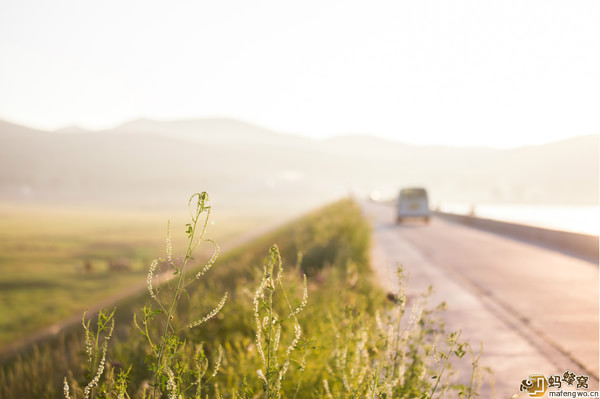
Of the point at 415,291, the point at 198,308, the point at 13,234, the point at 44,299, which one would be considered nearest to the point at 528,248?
the point at 415,291

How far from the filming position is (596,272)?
11844 millimetres

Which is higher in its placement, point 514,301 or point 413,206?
point 413,206

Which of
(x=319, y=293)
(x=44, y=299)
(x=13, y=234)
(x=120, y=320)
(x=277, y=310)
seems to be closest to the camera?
(x=277, y=310)

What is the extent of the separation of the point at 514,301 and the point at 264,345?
18.0 feet

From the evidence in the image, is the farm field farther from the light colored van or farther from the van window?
the van window

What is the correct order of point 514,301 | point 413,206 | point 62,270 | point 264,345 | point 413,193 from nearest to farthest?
1. point 264,345
2. point 514,301
3. point 413,206
4. point 413,193
5. point 62,270

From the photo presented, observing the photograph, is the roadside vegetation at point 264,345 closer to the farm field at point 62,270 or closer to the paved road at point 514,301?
the paved road at point 514,301

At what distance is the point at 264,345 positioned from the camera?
4754mm

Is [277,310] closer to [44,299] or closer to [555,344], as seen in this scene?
[555,344]

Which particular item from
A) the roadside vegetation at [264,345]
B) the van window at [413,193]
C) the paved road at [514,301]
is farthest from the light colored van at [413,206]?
the roadside vegetation at [264,345]

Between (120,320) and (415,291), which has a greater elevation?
(415,291)

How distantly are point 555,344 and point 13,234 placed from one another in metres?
91.1

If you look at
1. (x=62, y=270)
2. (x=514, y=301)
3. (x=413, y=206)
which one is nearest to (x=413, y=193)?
(x=413, y=206)

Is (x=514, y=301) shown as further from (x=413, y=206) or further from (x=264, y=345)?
(x=413, y=206)
